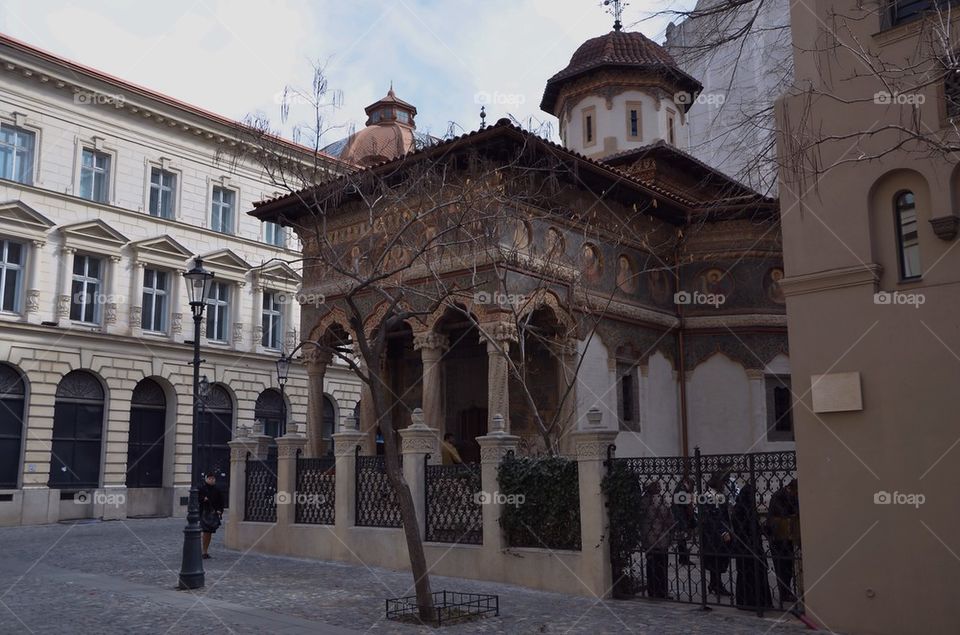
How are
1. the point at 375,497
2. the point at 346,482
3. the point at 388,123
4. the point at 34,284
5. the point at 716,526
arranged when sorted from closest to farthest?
the point at 716,526
the point at 375,497
the point at 346,482
the point at 34,284
the point at 388,123

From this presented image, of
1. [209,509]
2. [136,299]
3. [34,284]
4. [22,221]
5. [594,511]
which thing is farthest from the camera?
[136,299]

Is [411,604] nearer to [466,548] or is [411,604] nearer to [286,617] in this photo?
[286,617]

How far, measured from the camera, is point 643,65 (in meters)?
26.1

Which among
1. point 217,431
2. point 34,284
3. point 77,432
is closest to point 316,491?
point 77,432

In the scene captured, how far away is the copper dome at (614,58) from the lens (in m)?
26.2

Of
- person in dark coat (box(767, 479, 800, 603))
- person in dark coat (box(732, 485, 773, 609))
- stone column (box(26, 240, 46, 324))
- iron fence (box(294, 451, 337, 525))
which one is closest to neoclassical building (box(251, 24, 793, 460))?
iron fence (box(294, 451, 337, 525))

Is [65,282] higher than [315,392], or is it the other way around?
[65,282]

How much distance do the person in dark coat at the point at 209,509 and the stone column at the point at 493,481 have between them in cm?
532

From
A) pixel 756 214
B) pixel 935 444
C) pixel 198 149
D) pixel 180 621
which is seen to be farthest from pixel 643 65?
pixel 180 621

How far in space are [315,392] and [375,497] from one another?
6914 millimetres

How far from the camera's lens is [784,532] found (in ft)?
33.3

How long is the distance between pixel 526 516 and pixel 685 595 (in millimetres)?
2430

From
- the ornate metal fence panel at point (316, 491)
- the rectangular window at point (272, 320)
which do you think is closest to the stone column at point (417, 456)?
the ornate metal fence panel at point (316, 491)

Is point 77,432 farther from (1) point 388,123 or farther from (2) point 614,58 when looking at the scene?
(2) point 614,58
